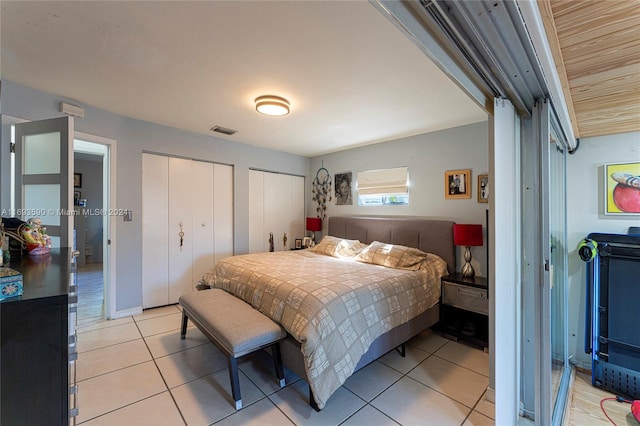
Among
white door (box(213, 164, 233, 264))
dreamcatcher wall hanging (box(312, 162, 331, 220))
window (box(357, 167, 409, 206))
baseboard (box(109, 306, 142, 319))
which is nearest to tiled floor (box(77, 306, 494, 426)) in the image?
baseboard (box(109, 306, 142, 319))

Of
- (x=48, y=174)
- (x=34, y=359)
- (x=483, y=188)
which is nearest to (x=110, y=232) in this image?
(x=48, y=174)

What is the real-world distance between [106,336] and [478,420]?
11.2 feet

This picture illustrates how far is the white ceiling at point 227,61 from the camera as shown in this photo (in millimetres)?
1469

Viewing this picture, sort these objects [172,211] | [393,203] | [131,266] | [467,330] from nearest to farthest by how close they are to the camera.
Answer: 1. [467,330]
2. [131,266]
3. [172,211]
4. [393,203]

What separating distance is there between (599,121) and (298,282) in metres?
2.61

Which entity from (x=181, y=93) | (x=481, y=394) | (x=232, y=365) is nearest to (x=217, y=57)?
(x=181, y=93)

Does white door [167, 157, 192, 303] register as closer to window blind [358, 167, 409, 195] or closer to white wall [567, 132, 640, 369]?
window blind [358, 167, 409, 195]

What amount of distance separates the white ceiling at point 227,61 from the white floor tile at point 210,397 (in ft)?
8.05

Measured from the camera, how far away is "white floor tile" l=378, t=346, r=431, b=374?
2277 mm

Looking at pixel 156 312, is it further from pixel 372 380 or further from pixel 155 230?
pixel 372 380

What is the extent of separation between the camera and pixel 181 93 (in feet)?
8.05

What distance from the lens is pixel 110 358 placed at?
229 cm

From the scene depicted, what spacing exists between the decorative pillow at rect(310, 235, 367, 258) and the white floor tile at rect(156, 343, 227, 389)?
197 centimetres

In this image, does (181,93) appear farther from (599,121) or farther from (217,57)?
(599,121)
